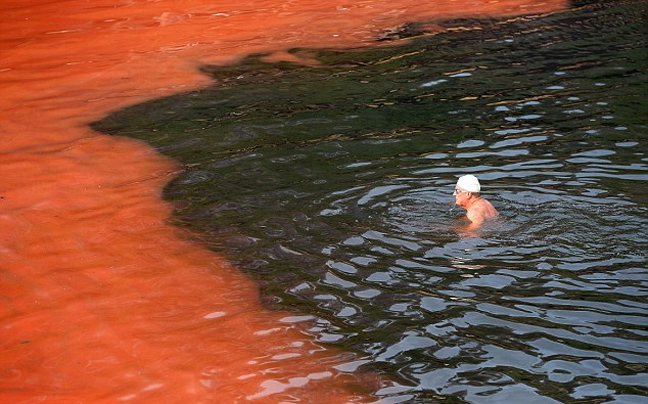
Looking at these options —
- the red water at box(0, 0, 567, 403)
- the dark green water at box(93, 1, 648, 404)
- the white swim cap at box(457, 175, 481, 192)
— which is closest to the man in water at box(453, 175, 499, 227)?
the white swim cap at box(457, 175, 481, 192)

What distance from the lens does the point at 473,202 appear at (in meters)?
9.55

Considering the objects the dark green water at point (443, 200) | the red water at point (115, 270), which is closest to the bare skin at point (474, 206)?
the dark green water at point (443, 200)

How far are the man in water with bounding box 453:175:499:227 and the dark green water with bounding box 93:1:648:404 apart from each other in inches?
6.2

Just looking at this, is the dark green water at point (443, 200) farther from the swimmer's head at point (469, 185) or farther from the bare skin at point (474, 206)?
the swimmer's head at point (469, 185)

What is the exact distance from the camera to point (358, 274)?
8.80 meters

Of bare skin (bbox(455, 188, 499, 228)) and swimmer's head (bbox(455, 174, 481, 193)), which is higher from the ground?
swimmer's head (bbox(455, 174, 481, 193))

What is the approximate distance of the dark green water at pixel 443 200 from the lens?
7.36 meters

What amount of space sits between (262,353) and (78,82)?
9421mm

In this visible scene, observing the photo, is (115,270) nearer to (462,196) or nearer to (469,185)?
(462,196)

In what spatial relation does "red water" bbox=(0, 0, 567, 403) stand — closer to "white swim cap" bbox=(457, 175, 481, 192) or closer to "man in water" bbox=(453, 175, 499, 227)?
"man in water" bbox=(453, 175, 499, 227)

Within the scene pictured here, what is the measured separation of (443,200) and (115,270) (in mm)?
3877

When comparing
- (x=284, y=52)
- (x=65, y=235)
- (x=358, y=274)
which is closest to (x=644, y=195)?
(x=358, y=274)

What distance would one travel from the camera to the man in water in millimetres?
9508

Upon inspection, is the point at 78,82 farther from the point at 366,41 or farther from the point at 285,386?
the point at 285,386
